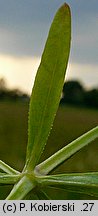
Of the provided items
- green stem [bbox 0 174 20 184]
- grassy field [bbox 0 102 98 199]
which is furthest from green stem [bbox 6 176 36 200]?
grassy field [bbox 0 102 98 199]

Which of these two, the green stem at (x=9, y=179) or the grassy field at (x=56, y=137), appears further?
the grassy field at (x=56, y=137)

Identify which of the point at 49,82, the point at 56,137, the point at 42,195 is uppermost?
the point at 49,82

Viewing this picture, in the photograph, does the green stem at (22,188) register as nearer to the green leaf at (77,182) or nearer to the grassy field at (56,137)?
the green leaf at (77,182)

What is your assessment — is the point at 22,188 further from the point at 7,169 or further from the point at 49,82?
the point at 49,82

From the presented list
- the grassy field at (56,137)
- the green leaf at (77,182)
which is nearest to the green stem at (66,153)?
the green leaf at (77,182)

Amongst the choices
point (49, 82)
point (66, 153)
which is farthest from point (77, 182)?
point (49, 82)

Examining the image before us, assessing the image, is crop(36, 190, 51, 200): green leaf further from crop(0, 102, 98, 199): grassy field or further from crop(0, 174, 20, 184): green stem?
crop(0, 102, 98, 199): grassy field
